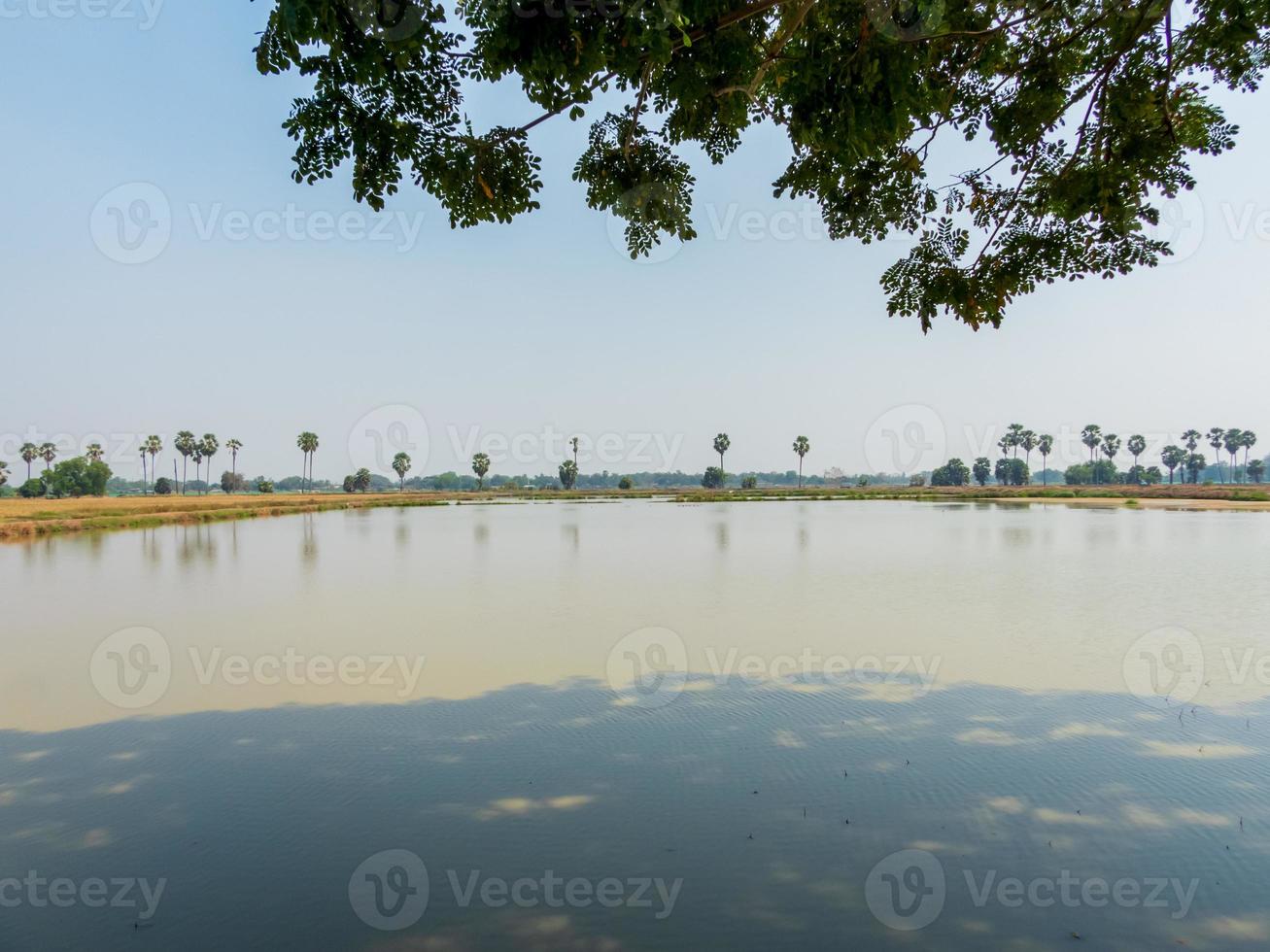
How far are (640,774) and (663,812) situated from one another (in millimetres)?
684

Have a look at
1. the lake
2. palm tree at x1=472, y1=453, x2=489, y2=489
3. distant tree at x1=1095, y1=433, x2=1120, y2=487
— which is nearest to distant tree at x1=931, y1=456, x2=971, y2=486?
distant tree at x1=1095, y1=433, x2=1120, y2=487

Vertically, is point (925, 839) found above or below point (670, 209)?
below

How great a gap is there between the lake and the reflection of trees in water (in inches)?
1.0

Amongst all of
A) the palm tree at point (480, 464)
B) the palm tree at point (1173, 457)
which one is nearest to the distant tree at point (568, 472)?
the palm tree at point (480, 464)

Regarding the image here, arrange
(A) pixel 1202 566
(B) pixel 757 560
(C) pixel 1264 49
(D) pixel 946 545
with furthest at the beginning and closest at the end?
(D) pixel 946 545 < (B) pixel 757 560 < (A) pixel 1202 566 < (C) pixel 1264 49

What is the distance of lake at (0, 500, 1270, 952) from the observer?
3783 millimetres

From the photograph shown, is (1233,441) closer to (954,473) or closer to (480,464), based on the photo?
(954,473)

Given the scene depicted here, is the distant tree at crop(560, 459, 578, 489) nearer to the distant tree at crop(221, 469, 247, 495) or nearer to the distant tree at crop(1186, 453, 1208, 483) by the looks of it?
the distant tree at crop(221, 469, 247, 495)

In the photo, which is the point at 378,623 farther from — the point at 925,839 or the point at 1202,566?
the point at 1202,566

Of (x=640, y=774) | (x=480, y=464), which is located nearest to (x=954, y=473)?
(x=480, y=464)

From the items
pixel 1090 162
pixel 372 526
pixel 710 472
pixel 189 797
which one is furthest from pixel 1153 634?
pixel 710 472

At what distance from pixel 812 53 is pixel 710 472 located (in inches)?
4638

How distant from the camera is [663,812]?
4848mm

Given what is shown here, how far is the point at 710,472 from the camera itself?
399ft
